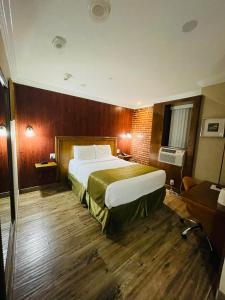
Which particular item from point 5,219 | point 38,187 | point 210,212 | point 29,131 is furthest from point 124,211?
point 29,131

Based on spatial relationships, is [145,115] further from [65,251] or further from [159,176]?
[65,251]

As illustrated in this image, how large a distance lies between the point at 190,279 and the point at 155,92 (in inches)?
139

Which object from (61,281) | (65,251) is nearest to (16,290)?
(61,281)

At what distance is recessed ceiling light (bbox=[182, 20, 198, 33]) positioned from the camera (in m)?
1.27

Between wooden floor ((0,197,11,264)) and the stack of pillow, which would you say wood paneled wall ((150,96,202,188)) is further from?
wooden floor ((0,197,11,264))

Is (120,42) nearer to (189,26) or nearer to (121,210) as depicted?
(189,26)

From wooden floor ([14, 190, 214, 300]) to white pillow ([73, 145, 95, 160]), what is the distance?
1.48 metres

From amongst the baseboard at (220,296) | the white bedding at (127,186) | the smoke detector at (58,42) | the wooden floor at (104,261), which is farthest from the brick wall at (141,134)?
the baseboard at (220,296)

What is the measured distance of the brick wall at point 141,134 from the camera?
4457mm

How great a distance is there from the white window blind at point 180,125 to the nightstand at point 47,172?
10.8ft

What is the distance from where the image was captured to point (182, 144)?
11.7 feet

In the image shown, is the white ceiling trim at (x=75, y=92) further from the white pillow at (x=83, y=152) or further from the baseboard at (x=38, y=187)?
the baseboard at (x=38, y=187)

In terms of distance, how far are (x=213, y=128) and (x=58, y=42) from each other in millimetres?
3083

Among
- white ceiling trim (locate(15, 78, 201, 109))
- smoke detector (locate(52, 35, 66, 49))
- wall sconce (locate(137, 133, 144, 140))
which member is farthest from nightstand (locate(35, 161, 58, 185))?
wall sconce (locate(137, 133, 144, 140))
